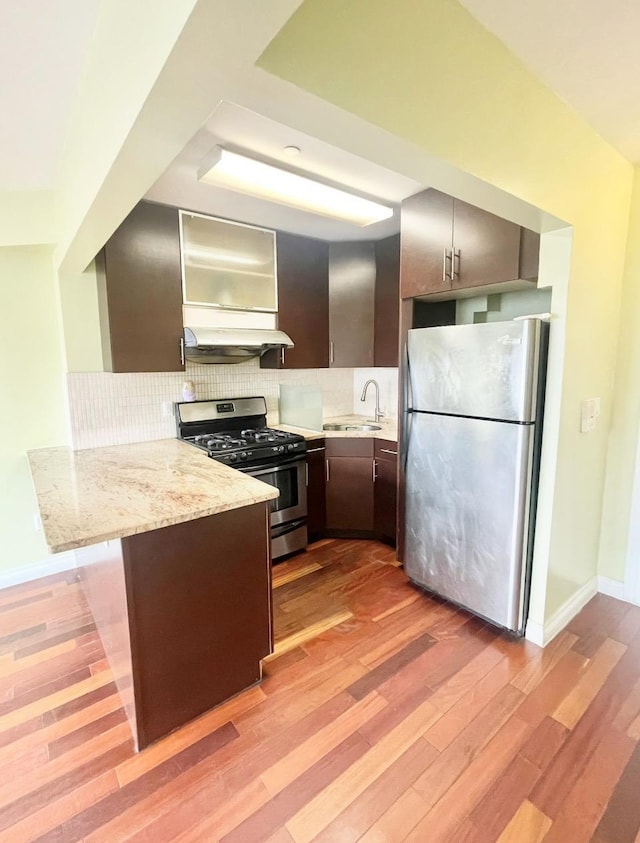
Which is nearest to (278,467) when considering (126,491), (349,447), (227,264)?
(349,447)

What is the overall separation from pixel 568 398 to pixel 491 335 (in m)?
0.50

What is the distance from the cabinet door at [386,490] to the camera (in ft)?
9.76

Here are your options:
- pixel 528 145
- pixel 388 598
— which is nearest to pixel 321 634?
pixel 388 598

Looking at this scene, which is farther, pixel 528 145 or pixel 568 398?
pixel 568 398

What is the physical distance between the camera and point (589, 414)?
2.20 metres

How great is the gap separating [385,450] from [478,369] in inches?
→ 42.5

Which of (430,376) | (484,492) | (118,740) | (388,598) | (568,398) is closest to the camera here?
(118,740)

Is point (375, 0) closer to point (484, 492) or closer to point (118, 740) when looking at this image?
point (484, 492)

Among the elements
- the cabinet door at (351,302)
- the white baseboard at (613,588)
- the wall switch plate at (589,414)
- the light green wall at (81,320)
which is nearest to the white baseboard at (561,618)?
the white baseboard at (613,588)

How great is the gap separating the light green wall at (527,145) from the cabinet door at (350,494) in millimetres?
1301

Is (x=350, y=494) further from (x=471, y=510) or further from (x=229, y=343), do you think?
(x=229, y=343)

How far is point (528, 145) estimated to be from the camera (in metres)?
1.50

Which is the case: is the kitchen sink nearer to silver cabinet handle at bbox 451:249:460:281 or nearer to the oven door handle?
the oven door handle

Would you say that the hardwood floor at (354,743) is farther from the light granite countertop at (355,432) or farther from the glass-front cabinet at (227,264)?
the glass-front cabinet at (227,264)
